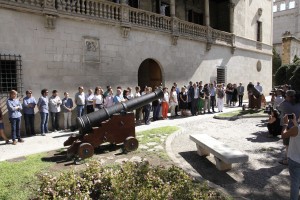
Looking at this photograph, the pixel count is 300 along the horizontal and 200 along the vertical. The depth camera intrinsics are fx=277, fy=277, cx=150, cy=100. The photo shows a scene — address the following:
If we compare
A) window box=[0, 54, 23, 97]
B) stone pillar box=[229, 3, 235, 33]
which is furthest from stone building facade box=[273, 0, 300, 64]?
window box=[0, 54, 23, 97]

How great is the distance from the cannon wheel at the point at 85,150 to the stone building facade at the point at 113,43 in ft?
16.3

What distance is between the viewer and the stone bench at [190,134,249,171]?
566 centimetres

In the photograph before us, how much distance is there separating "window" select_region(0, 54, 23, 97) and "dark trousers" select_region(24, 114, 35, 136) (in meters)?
1.05

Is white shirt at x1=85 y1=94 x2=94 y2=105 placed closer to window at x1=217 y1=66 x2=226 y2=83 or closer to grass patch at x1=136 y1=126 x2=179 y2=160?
grass patch at x1=136 y1=126 x2=179 y2=160

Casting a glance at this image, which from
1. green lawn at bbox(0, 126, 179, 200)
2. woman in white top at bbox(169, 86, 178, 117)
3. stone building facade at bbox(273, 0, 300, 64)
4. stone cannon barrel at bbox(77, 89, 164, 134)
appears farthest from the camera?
stone building facade at bbox(273, 0, 300, 64)

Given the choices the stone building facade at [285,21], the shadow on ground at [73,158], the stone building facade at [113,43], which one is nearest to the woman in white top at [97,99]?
the stone building facade at [113,43]

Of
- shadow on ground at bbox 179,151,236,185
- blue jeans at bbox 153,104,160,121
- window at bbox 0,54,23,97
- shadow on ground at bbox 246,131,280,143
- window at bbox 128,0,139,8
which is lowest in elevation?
shadow on ground at bbox 179,151,236,185

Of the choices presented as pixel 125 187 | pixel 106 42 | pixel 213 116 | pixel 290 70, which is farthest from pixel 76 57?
pixel 290 70

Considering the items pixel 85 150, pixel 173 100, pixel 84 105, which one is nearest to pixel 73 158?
pixel 85 150

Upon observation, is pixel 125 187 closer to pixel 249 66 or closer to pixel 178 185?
pixel 178 185

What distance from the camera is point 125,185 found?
4594mm

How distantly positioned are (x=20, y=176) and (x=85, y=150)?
1.55 m

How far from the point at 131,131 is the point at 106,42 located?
257 inches

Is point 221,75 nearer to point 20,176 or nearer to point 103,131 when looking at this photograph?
point 103,131
